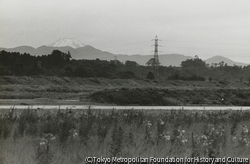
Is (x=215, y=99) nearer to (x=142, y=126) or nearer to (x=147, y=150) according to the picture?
(x=142, y=126)

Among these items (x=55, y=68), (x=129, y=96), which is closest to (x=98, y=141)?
(x=129, y=96)

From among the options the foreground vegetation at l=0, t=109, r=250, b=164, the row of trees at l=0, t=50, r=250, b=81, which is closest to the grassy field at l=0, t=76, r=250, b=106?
the foreground vegetation at l=0, t=109, r=250, b=164

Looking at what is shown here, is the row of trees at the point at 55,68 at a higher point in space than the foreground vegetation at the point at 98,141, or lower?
higher

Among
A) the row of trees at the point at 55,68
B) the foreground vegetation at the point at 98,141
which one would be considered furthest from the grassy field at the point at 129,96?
the row of trees at the point at 55,68

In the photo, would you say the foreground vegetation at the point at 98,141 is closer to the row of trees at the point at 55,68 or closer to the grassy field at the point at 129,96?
the grassy field at the point at 129,96

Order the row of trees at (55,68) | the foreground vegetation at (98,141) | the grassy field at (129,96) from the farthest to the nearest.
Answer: the row of trees at (55,68)
the grassy field at (129,96)
the foreground vegetation at (98,141)

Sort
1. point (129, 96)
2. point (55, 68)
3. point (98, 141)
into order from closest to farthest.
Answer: point (98, 141) → point (129, 96) → point (55, 68)

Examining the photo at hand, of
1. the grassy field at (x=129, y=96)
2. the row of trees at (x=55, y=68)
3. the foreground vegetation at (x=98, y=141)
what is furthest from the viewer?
the row of trees at (x=55, y=68)

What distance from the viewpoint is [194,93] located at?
4338 cm

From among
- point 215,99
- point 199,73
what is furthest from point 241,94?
point 199,73

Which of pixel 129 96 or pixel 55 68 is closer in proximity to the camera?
pixel 129 96

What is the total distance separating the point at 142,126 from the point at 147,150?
3240 millimetres

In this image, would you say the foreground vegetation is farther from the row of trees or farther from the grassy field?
the row of trees

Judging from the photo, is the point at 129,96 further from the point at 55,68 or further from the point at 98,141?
the point at 55,68
